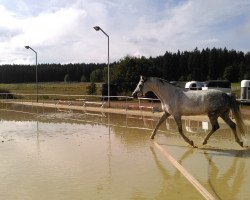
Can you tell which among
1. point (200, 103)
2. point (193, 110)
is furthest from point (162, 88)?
point (200, 103)

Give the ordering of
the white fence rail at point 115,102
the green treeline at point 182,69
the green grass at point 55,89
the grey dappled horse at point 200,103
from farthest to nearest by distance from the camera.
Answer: the green treeline at point 182,69 → the green grass at point 55,89 → the white fence rail at point 115,102 → the grey dappled horse at point 200,103

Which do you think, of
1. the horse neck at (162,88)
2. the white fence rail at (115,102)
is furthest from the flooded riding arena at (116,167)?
the white fence rail at (115,102)

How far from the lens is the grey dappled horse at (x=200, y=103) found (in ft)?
35.8

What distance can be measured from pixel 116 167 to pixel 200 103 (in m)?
3.67

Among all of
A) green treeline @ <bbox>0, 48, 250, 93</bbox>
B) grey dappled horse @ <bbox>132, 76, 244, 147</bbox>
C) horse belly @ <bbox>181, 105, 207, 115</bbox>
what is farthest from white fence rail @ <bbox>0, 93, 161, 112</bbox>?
green treeline @ <bbox>0, 48, 250, 93</bbox>

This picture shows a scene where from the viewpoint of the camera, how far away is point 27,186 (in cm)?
689

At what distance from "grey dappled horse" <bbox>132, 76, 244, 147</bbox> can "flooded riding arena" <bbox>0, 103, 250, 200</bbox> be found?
2.22 feet

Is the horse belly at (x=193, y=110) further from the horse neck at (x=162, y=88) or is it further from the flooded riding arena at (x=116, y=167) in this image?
the flooded riding arena at (x=116, y=167)

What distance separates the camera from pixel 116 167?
8359 millimetres

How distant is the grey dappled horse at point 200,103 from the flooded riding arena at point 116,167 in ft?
2.22

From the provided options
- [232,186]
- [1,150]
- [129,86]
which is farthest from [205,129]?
[129,86]

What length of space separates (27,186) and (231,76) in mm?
99767

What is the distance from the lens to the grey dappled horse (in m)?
10.9

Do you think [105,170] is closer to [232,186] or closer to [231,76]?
[232,186]
